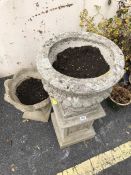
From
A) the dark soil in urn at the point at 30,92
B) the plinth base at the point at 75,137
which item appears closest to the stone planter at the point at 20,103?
the dark soil in urn at the point at 30,92

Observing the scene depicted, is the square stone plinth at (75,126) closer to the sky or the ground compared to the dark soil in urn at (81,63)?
closer to the ground

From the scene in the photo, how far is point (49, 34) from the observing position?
11.8ft

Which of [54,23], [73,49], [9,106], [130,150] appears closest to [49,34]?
[54,23]

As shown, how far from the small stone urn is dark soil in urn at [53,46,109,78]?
73mm

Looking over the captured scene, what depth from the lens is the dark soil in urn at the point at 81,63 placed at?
2.58 meters

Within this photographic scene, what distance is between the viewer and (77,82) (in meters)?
2.35

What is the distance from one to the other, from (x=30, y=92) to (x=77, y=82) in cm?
136

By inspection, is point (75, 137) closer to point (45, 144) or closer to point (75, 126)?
point (75, 126)

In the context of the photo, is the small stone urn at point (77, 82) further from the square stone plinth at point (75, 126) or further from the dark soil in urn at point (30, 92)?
the dark soil in urn at point (30, 92)

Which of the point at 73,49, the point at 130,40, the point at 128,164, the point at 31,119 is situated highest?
the point at 73,49

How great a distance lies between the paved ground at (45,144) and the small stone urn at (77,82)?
336 mm

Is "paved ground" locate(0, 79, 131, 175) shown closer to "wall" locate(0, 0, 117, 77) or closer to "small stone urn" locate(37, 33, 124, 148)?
"small stone urn" locate(37, 33, 124, 148)

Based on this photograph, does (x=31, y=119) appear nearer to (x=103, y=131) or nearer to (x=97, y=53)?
(x=103, y=131)

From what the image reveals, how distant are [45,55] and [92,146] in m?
1.50
